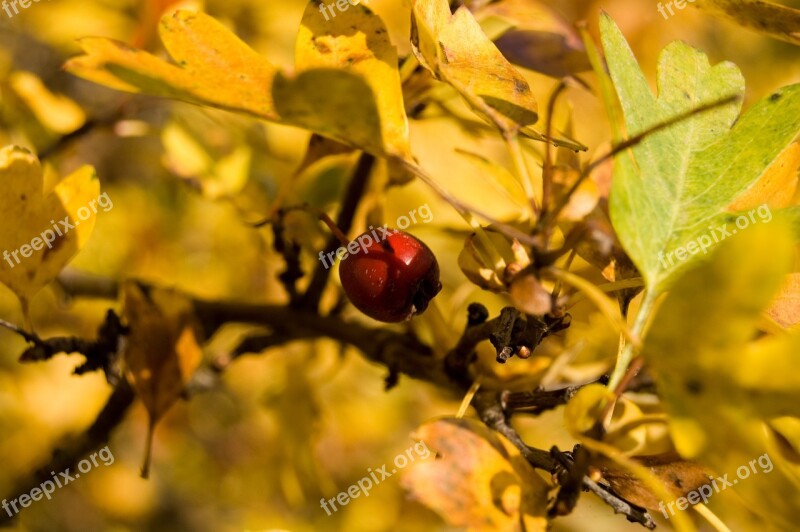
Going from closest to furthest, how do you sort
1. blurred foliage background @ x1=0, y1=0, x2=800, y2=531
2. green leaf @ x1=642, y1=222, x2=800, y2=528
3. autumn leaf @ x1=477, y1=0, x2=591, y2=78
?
green leaf @ x1=642, y1=222, x2=800, y2=528
autumn leaf @ x1=477, y1=0, x2=591, y2=78
blurred foliage background @ x1=0, y1=0, x2=800, y2=531

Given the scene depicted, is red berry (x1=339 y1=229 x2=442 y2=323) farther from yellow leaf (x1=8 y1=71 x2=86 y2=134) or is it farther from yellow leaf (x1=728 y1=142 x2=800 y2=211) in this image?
yellow leaf (x1=8 y1=71 x2=86 y2=134)

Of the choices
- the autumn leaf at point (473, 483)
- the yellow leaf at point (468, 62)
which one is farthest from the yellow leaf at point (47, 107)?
the autumn leaf at point (473, 483)

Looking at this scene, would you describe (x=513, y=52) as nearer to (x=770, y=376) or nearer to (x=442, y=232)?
(x=442, y=232)

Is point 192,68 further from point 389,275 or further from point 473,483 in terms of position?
point 473,483

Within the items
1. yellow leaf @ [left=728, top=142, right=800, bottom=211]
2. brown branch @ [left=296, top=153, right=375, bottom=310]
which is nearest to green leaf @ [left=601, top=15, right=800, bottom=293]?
yellow leaf @ [left=728, top=142, right=800, bottom=211]

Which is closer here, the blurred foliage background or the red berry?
the red berry

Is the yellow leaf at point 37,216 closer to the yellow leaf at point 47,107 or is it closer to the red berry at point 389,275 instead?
the red berry at point 389,275
